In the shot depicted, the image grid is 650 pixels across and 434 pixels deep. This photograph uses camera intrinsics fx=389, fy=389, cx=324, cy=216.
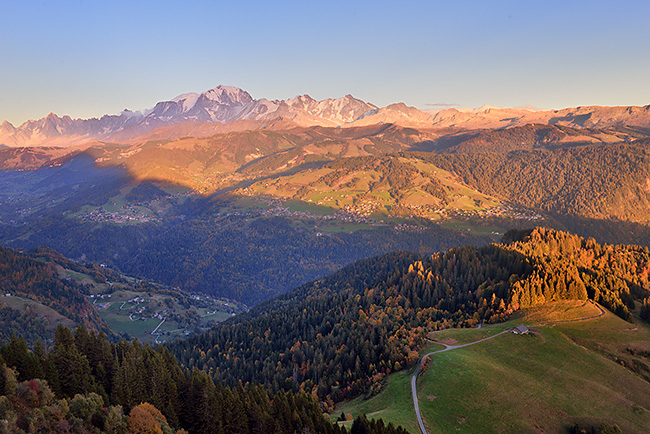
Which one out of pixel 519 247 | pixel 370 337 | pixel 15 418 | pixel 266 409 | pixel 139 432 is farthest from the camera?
pixel 519 247

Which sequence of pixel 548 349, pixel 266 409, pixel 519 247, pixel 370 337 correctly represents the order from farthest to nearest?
1. pixel 519 247
2. pixel 370 337
3. pixel 548 349
4. pixel 266 409

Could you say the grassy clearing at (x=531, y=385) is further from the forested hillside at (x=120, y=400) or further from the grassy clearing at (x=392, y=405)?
the forested hillside at (x=120, y=400)

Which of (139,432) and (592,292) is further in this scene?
(592,292)

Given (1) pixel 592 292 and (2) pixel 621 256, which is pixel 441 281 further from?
(2) pixel 621 256

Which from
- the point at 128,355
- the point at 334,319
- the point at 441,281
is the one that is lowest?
the point at 334,319

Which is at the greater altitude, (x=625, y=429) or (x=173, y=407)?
(x=173, y=407)

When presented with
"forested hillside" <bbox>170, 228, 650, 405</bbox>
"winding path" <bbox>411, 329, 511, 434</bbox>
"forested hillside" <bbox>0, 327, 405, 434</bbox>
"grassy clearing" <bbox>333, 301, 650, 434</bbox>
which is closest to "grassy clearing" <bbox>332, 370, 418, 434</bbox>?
"grassy clearing" <bbox>333, 301, 650, 434</bbox>

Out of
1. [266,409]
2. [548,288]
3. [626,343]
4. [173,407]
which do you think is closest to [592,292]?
[548,288]
